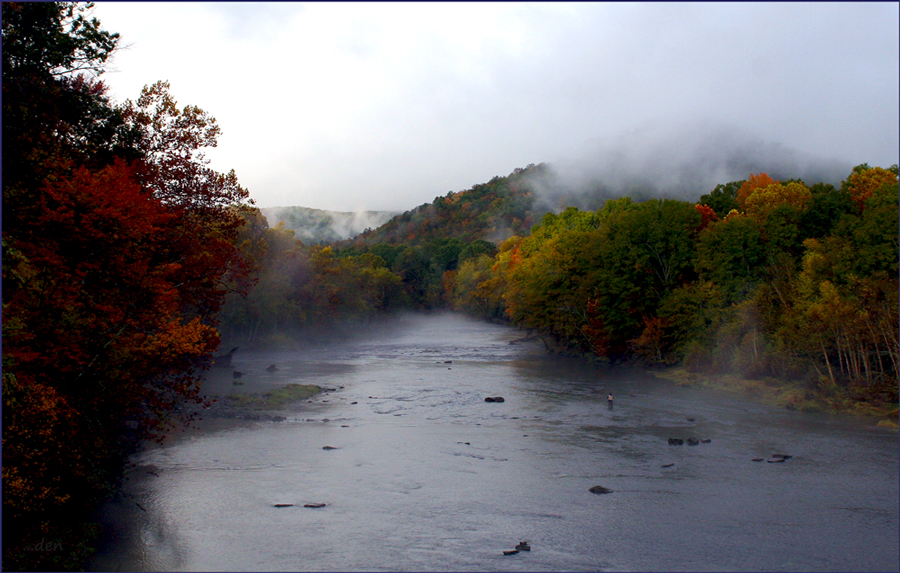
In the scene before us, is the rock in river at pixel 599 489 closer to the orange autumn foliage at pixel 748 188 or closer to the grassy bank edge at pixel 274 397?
the grassy bank edge at pixel 274 397

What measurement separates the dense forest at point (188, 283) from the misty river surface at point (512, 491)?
252cm

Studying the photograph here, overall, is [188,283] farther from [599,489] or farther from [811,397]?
[811,397]

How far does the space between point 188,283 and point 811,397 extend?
97.9 ft

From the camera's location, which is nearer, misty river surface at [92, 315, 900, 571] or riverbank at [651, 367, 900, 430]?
misty river surface at [92, 315, 900, 571]

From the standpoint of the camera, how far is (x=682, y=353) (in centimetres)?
4394

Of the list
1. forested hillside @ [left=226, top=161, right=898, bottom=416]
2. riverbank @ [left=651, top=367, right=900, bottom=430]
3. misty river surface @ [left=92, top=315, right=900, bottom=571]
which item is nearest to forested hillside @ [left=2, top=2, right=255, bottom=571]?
misty river surface @ [left=92, top=315, right=900, bottom=571]

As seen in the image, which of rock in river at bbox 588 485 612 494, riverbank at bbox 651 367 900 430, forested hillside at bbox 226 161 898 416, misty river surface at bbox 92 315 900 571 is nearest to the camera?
misty river surface at bbox 92 315 900 571

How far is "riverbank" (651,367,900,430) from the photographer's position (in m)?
28.1

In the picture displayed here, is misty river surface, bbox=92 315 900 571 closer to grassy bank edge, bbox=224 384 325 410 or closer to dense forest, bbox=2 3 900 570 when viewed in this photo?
grassy bank edge, bbox=224 384 325 410

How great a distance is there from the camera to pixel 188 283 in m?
18.1

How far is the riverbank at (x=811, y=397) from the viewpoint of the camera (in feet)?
92.2

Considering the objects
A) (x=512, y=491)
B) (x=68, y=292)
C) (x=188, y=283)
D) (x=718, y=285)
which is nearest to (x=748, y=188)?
(x=718, y=285)

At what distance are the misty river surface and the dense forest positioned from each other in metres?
2.52

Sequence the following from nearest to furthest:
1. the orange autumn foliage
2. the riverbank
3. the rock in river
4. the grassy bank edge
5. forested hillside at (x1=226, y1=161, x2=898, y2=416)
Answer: the rock in river < the riverbank < forested hillside at (x1=226, y1=161, x2=898, y2=416) < the grassy bank edge < the orange autumn foliage
